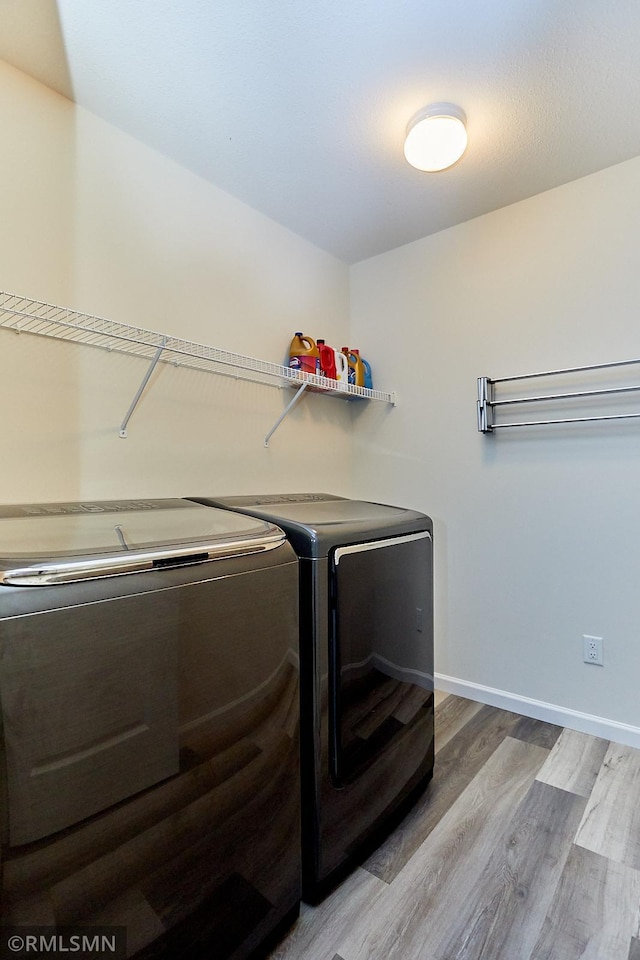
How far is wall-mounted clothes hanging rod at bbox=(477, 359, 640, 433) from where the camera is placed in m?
1.86

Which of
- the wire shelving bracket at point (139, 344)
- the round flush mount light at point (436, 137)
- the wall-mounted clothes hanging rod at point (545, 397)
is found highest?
the round flush mount light at point (436, 137)

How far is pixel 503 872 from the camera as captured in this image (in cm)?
130

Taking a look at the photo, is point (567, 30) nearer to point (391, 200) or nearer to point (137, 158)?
point (391, 200)

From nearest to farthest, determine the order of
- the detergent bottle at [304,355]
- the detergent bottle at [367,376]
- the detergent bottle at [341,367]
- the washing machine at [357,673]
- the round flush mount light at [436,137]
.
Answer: the washing machine at [357,673]
the round flush mount light at [436,137]
the detergent bottle at [304,355]
the detergent bottle at [341,367]
the detergent bottle at [367,376]

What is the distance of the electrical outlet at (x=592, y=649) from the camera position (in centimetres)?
193

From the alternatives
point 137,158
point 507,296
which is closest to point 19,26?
point 137,158

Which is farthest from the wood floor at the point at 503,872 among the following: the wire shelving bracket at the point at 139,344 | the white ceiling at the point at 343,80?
the white ceiling at the point at 343,80

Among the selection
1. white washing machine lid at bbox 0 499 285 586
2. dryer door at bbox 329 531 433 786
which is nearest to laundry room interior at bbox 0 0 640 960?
white washing machine lid at bbox 0 499 285 586

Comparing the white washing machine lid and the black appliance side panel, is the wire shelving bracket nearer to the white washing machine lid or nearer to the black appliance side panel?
the white washing machine lid

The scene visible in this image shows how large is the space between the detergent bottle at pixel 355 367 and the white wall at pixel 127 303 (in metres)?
0.34

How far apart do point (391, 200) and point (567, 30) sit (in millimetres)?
857

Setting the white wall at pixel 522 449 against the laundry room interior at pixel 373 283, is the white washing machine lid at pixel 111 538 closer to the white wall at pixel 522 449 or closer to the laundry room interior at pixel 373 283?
the laundry room interior at pixel 373 283

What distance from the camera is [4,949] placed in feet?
2.21

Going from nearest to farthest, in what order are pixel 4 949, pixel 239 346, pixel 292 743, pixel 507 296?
pixel 4 949
pixel 292 743
pixel 239 346
pixel 507 296
